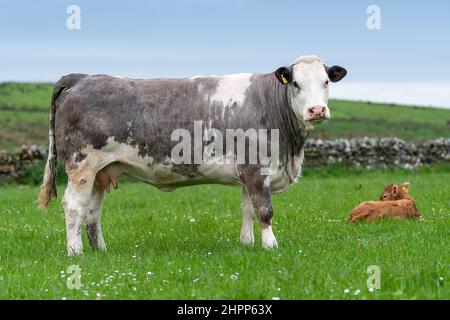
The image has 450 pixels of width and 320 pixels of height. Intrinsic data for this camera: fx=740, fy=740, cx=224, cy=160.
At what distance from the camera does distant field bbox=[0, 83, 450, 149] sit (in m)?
38.9

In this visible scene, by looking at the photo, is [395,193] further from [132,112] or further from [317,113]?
[132,112]

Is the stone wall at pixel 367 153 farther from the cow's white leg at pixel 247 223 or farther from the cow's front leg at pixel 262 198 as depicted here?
the cow's front leg at pixel 262 198

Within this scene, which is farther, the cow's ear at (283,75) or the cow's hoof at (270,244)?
the cow's ear at (283,75)

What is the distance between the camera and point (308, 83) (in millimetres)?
10523

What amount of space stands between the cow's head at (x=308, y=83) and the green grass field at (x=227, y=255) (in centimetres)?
192

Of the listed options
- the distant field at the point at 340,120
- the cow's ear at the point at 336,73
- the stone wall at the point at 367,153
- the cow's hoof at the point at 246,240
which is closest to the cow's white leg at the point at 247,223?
the cow's hoof at the point at 246,240

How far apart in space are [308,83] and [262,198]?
69.6 inches

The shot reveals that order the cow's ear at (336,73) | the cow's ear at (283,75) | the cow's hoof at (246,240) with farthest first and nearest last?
the cow's hoof at (246,240) → the cow's ear at (336,73) → the cow's ear at (283,75)

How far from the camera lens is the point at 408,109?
55594 mm

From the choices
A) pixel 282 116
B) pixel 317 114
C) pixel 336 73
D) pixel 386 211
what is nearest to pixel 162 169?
pixel 282 116

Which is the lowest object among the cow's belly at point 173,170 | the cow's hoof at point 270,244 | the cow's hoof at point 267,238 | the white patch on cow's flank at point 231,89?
the cow's hoof at point 270,244

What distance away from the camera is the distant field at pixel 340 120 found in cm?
3888
